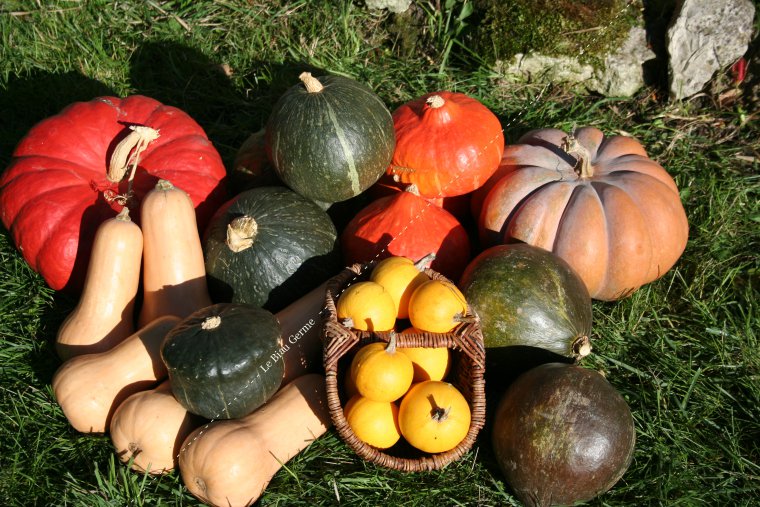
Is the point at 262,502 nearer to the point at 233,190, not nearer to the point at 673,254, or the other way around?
the point at 233,190

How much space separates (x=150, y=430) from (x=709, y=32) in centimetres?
463

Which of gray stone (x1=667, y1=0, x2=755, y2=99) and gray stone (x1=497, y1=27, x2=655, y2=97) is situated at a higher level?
gray stone (x1=667, y1=0, x2=755, y2=99)

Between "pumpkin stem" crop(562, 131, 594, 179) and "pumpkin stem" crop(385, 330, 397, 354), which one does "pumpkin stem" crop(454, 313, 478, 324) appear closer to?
"pumpkin stem" crop(385, 330, 397, 354)

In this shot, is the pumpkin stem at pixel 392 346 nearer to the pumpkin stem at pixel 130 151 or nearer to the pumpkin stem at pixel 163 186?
the pumpkin stem at pixel 163 186

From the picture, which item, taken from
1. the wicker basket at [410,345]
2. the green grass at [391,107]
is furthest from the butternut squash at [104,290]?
the wicker basket at [410,345]

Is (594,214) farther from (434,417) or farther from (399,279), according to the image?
(434,417)

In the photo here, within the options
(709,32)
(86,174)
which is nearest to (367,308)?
(86,174)

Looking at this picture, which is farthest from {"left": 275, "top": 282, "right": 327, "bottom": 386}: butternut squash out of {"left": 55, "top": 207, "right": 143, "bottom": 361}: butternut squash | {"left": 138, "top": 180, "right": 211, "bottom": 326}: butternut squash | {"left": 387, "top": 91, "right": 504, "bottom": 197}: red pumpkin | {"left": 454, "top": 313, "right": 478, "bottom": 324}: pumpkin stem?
{"left": 387, "top": 91, "right": 504, "bottom": 197}: red pumpkin

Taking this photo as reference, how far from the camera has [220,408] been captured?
312 centimetres

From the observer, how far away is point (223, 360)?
Result: 3023 mm

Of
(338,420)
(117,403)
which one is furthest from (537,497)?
(117,403)

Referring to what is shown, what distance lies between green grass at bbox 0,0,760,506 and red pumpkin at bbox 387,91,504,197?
3.31 ft

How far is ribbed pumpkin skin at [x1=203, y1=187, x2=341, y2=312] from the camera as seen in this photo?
12.0 ft

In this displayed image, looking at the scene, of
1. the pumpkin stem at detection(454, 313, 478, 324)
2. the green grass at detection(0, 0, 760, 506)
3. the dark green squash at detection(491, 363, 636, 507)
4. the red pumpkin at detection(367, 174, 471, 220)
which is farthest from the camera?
the red pumpkin at detection(367, 174, 471, 220)
